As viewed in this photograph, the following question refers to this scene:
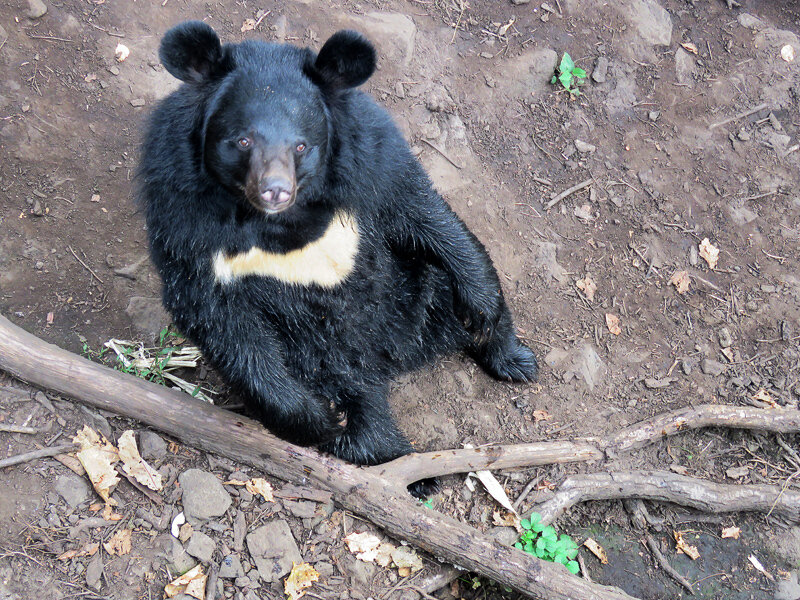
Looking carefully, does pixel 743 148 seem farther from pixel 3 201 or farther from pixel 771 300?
pixel 3 201

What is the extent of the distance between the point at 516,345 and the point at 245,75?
2.24m

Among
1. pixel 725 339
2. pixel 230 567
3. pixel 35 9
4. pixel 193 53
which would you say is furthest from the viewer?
pixel 35 9

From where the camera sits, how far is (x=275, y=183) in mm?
2561

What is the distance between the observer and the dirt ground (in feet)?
10.5

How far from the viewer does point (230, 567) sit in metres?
2.99

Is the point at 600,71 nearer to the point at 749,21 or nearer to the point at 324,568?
the point at 749,21

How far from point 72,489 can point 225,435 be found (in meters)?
0.67

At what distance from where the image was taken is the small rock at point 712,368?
13.7 feet

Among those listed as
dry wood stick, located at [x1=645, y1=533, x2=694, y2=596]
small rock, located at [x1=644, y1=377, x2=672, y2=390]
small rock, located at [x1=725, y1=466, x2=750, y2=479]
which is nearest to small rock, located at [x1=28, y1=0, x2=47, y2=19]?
small rock, located at [x1=644, y1=377, x2=672, y2=390]

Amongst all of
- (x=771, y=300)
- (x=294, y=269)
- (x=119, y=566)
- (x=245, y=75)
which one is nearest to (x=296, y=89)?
(x=245, y=75)

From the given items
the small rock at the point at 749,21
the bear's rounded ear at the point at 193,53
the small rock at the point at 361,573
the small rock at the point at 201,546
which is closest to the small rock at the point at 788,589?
the small rock at the point at 361,573

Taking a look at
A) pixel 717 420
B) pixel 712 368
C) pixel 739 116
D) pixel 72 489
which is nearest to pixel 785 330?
pixel 712 368

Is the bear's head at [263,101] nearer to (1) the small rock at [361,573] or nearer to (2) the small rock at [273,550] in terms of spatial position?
(2) the small rock at [273,550]

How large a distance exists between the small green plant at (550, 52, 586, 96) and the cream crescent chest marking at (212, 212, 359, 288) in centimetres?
256
